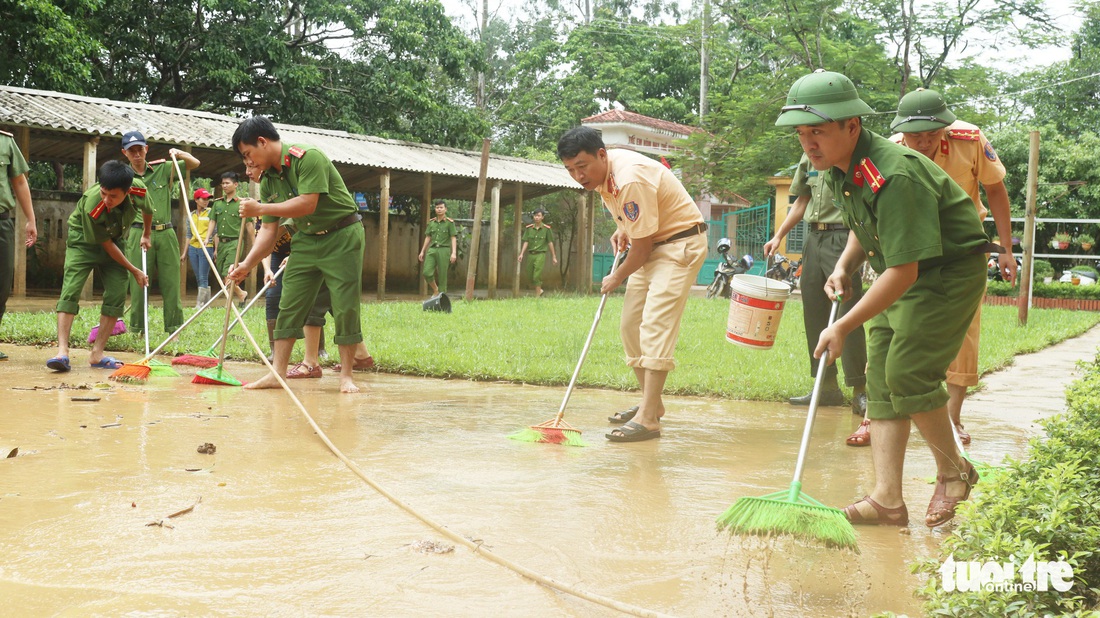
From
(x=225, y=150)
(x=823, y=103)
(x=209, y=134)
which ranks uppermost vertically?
(x=209, y=134)

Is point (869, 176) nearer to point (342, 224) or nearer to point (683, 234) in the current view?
point (683, 234)

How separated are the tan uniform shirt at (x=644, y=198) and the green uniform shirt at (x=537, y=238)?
14895 mm

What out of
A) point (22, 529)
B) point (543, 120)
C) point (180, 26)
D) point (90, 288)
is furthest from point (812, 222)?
point (543, 120)

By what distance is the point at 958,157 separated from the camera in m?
4.76

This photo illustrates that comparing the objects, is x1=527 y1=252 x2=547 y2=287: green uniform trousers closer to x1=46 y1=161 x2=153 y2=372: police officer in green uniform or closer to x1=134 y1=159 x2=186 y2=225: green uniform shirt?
x1=134 y1=159 x2=186 y2=225: green uniform shirt

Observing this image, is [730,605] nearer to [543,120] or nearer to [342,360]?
[342,360]

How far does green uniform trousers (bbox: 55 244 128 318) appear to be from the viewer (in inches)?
288

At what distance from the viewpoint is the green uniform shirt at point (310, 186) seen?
6.16 m

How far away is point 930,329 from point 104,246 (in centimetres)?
634

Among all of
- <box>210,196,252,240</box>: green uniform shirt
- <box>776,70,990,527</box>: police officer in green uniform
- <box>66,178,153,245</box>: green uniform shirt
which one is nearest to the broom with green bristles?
<box>776,70,990,527</box>: police officer in green uniform

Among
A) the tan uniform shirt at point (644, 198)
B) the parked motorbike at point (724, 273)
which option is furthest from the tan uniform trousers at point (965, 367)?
the parked motorbike at point (724, 273)

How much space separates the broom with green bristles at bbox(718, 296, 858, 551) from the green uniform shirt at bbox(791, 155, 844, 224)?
325 centimetres

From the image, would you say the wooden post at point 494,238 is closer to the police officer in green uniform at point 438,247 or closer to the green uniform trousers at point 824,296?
the police officer in green uniform at point 438,247

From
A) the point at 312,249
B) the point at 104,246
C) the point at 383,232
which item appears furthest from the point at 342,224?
the point at 383,232
